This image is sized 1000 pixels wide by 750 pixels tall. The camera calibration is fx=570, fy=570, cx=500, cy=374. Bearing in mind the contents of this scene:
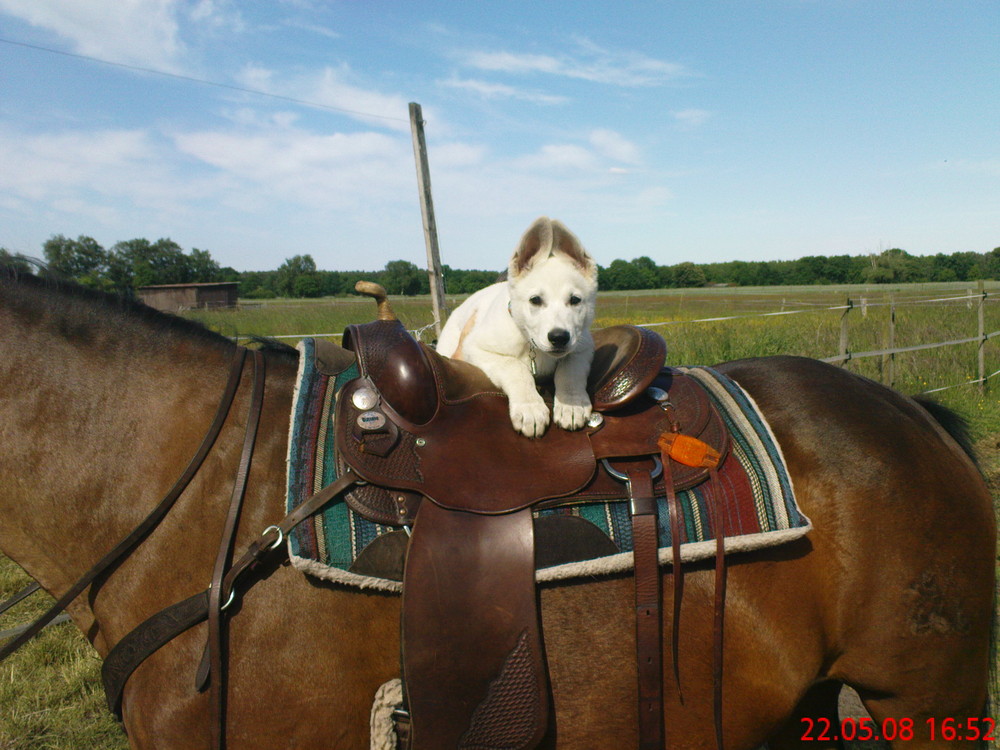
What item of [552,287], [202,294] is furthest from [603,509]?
[202,294]

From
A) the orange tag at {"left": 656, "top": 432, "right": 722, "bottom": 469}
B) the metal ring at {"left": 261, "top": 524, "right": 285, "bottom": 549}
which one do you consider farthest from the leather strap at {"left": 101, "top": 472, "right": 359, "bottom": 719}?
the orange tag at {"left": 656, "top": 432, "right": 722, "bottom": 469}

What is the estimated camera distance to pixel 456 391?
1694mm

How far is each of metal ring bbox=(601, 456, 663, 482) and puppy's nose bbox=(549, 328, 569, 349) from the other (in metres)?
0.47

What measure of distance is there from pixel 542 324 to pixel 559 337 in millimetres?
101

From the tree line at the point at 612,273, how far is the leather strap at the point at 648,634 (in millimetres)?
4952

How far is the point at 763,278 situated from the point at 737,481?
1496 inches

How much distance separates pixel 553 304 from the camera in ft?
6.57

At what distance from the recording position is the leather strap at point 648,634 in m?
1.41

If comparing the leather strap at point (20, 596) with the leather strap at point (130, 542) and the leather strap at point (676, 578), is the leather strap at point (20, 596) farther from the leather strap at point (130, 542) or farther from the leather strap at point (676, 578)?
the leather strap at point (676, 578)

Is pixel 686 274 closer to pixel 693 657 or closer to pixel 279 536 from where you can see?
pixel 693 657

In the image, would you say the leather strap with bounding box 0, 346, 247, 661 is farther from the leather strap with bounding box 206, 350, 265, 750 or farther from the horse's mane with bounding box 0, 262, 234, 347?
the horse's mane with bounding box 0, 262, 234, 347

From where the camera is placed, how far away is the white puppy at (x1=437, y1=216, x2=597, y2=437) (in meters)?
1.83

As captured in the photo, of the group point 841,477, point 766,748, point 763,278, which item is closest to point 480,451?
point 841,477

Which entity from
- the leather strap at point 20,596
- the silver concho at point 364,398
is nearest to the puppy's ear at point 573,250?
the silver concho at point 364,398
